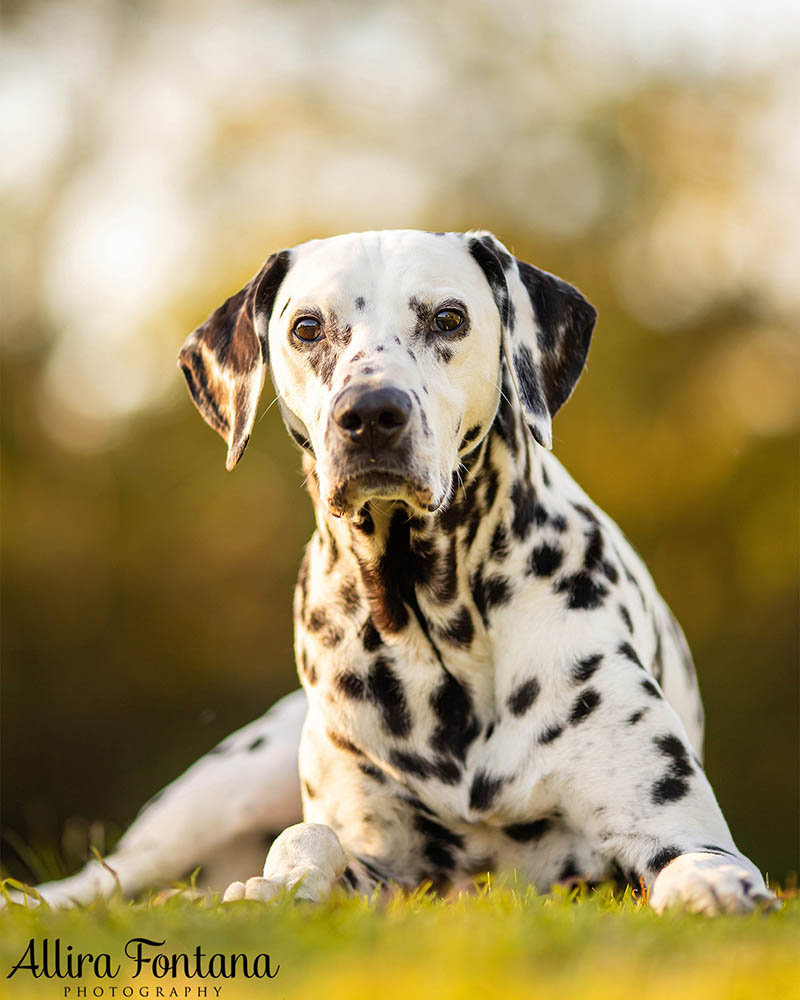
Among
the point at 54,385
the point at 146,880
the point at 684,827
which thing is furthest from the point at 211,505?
the point at 684,827

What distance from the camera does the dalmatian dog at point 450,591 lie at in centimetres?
334

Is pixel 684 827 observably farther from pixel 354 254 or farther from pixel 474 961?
pixel 354 254

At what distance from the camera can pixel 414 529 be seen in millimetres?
3779

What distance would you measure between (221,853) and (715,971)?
3.26m

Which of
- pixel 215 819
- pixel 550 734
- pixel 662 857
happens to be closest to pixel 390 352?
pixel 550 734

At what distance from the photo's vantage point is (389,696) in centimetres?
375

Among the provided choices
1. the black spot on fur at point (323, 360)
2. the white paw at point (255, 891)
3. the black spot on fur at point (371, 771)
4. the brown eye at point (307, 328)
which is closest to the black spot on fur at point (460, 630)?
the black spot on fur at point (371, 771)

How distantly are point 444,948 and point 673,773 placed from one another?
5.24 feet

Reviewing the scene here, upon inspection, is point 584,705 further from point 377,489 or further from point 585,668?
point 377,489

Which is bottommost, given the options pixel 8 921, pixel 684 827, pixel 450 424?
pixel 684 827

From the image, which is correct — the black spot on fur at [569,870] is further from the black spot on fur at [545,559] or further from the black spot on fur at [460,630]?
the black spot on fur at [545,559]

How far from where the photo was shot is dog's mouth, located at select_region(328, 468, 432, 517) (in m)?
3.31

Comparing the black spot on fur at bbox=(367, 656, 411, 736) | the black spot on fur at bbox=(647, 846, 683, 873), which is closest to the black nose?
the black spot on fur at bbox=(367, 656, 411, 736)

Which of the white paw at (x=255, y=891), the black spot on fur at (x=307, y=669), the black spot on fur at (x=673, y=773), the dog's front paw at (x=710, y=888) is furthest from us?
the black spot on fur at (x=307, y=669)
